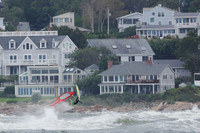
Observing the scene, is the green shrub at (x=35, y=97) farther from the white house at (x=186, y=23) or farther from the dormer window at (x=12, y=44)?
the white house at (x=186, y=23)

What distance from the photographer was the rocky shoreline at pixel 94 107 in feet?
232

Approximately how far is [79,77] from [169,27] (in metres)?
21.1

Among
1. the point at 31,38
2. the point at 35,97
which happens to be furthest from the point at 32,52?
the point at 35,97

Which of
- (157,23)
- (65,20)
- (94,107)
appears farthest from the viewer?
(65,20)

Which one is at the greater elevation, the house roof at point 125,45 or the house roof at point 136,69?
the house roof at point 125,45

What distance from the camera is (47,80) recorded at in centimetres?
8069

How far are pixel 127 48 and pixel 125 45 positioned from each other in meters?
0.65

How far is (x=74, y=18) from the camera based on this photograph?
10600 cm

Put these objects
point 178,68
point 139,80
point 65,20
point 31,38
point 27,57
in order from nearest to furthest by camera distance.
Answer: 1. point 139,80
2. point 178,68
3. point 27,57
4. point 31,38
5. point 65,20

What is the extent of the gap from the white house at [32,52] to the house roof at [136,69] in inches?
346

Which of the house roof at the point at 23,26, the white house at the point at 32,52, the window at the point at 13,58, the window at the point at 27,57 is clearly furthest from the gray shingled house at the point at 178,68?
the house roof at the point at 23,26

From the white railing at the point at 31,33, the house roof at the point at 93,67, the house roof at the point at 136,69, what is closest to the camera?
the house roof at the point at 136,69

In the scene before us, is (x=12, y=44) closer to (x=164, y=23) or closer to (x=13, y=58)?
(x=13, y=58)

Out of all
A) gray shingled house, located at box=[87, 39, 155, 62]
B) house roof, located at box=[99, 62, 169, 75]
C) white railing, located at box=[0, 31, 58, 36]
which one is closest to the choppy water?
house roof, located at box=[99, 62, 169, 75]
